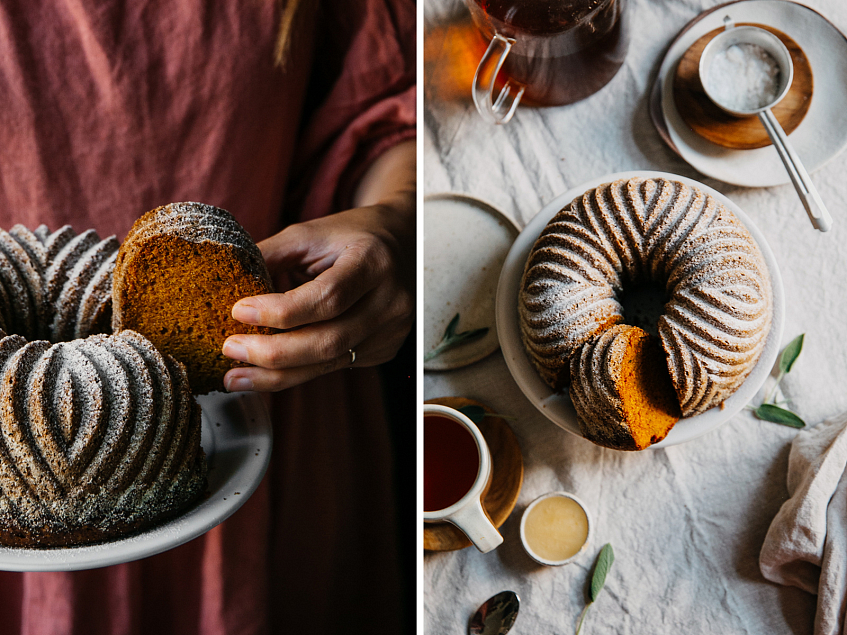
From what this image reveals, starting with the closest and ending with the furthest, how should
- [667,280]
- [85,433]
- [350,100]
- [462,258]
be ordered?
1. [85,433]
2. [350,100]
3. [667,280]
4. [462,258]

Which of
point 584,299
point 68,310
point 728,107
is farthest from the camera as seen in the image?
point 728,107

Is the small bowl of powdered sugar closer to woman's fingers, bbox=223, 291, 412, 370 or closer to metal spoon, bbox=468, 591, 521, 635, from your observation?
woman's fingers, bbox=223, 291, 412, 370

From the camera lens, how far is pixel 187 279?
432 mm

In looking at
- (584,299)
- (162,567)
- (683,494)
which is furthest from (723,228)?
(162,567)

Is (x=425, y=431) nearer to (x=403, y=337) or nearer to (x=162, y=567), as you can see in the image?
(x=403, y=337)

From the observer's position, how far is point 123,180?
453 millimetres

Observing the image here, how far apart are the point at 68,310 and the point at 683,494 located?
62 cm

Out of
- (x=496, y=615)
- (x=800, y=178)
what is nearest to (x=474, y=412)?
(x=496, y=615)

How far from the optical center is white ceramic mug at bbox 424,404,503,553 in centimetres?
58

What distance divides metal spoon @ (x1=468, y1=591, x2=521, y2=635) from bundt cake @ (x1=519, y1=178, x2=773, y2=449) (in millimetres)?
213

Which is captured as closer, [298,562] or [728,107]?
[298,562]

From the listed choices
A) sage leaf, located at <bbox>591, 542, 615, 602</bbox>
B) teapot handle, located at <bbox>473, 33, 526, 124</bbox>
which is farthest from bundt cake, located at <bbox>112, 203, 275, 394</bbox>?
sage leaf, located at <bbox>591, 542, 615, 602</bbox>

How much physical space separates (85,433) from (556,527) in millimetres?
483

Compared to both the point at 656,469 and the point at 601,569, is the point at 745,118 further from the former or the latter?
the point at 601,569
